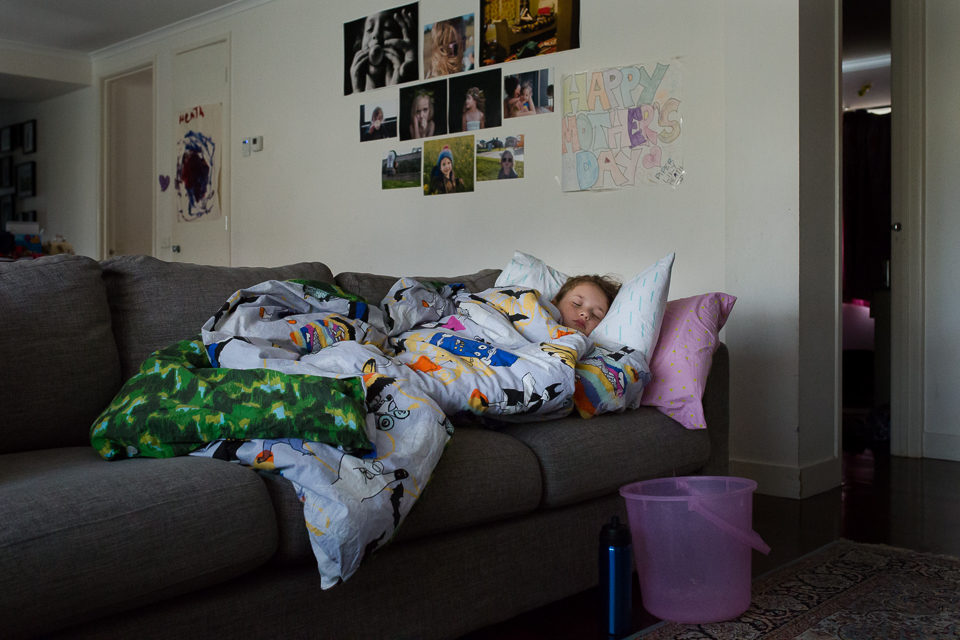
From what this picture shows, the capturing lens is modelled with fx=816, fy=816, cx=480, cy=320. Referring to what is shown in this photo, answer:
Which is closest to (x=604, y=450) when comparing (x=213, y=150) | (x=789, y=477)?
(x=789, y=477)

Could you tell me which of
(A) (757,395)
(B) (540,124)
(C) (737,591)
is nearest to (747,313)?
(A) (757,395)

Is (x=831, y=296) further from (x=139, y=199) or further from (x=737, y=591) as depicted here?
(x=139, y=199)

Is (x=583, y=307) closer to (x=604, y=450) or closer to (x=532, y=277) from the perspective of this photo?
(x=532, y=277)

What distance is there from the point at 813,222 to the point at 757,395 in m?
0.68

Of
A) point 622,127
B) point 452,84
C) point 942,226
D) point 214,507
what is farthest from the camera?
point 452,84

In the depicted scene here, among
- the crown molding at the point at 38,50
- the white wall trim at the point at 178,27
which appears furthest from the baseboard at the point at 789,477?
the crown molding at the point at 38,50

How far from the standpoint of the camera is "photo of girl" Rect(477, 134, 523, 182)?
378 centimetres

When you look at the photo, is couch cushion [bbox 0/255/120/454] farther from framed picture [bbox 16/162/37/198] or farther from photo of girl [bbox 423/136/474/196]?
framed picture [bbox 16/162/37/198]

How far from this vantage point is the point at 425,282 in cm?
240

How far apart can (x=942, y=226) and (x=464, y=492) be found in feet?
9.75

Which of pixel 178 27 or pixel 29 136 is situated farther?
pixel 29 136

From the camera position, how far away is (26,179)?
22.7 feet

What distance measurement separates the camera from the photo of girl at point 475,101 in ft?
12.7

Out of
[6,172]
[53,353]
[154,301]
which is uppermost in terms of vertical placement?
[6,172]
